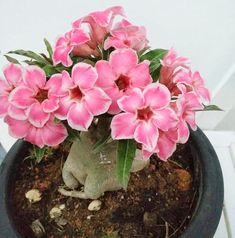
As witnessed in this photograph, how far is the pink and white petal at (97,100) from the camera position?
0.48 meters

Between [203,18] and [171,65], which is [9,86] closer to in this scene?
[171,65]

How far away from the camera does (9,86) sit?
1.78 feet

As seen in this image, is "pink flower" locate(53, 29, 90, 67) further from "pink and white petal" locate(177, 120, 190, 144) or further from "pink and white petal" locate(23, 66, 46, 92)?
"pink and white petal" locate(177, 120, 190, 144)

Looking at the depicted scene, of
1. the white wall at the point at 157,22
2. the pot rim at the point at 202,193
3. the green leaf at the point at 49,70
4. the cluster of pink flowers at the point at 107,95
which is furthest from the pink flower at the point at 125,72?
the white wall at the point at 157,22

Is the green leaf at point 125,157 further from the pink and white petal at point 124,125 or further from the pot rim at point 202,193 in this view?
the pot rim at point 202,193

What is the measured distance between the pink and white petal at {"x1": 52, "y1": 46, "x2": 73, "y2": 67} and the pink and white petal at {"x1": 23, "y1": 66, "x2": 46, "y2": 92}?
0.03 meters

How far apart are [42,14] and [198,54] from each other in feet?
1.44

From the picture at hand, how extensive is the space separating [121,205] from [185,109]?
320 mm

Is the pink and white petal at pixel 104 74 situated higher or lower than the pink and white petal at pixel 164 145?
higher

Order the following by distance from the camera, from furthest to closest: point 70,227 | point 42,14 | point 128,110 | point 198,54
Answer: point 198,54 < point 42,14 < point 70,227 < point 128,110

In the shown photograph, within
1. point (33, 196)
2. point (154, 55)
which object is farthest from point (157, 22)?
point (33, 196)

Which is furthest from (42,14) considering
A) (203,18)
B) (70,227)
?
(70,227)

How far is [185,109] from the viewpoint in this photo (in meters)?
0.53

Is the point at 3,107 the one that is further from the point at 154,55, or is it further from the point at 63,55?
the point at 154,55
